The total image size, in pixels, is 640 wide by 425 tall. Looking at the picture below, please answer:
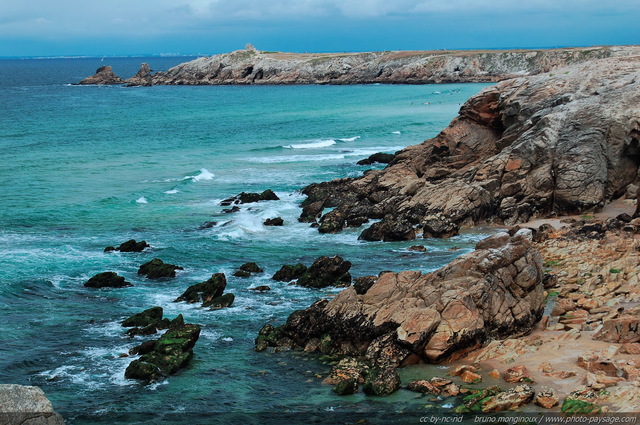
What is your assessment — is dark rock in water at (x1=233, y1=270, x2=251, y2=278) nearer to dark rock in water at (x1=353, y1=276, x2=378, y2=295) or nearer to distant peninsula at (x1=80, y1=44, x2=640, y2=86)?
dark rock in water at (x1=353, y1=276, x2=378, y2=295)

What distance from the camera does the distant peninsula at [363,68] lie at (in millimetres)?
135125

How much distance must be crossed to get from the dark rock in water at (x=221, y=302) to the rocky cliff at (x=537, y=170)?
1003cm

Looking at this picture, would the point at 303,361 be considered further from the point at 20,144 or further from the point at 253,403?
the point at 20,144

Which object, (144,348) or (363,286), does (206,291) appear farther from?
(363,286)

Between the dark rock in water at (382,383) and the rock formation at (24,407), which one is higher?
the rock formation at (24,407)

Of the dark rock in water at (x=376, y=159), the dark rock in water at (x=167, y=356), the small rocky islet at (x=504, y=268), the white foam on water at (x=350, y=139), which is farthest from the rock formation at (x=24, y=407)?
the white foam on water at (x=350, y=139)

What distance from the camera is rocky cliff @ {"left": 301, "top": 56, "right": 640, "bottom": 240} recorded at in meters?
33.2

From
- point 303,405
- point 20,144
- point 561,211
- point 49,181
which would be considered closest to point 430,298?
point 303,405

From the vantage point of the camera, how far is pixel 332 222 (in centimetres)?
3553

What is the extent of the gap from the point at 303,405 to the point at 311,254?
1463 cm

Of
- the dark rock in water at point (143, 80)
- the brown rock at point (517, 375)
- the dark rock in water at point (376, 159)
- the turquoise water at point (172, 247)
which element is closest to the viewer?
the brown rock at point (517, 375)

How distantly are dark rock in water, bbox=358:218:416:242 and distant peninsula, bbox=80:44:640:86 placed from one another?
10069 centimetres

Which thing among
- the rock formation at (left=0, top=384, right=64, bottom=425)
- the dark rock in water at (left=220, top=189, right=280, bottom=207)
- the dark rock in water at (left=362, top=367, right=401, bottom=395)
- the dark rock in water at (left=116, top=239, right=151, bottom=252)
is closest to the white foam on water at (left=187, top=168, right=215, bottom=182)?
the dark rock in water at (left=220, top=189, right=280, bottom=207)

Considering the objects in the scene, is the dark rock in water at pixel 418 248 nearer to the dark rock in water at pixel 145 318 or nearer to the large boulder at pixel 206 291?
the large boulder at pixel 206 291
